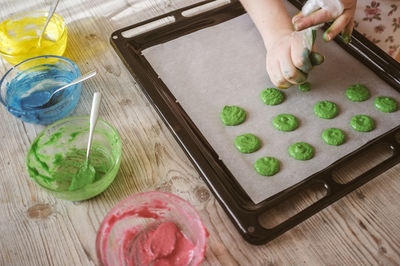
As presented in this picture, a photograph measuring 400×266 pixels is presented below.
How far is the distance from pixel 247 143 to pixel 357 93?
0.33 meters

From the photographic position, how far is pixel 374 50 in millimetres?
966

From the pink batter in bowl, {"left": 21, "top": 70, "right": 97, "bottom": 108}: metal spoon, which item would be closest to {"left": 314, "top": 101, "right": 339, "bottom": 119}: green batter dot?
the pink batter in bowl

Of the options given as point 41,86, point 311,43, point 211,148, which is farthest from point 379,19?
point 41,86

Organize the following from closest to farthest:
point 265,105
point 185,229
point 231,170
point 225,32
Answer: point 185,229, point 231,170, point 265,105, point 225,32

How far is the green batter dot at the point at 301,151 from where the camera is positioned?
0.79 meters

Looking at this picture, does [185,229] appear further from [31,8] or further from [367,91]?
[31,8]

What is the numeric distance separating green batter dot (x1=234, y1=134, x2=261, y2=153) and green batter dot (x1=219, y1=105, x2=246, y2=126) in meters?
0.05

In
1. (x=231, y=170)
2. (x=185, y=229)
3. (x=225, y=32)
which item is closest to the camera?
(x=185, y=229)

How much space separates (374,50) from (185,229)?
28.0 inches

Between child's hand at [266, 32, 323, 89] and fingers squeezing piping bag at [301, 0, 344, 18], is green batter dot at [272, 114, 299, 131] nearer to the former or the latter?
child's hand at [266, 32, 323, 89]

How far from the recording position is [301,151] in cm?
80

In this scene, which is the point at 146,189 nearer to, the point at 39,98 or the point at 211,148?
the point at 211,148

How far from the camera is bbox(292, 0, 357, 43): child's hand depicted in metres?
0.75

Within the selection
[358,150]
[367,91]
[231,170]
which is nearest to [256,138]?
[231,170]
